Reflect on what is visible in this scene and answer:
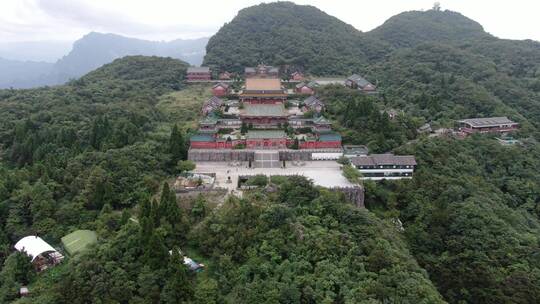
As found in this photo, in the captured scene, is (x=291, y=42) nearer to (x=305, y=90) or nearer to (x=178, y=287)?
(x=305, y=90)

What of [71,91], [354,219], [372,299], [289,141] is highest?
[71,91]

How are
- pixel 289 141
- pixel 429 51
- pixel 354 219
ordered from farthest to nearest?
pixel 429 51, pixel 289 141, pixel 354 219

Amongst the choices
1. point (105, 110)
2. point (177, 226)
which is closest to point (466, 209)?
point (177, 226)

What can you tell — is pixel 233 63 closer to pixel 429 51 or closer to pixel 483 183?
pixel 429 51

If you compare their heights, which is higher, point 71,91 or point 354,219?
point 71,91

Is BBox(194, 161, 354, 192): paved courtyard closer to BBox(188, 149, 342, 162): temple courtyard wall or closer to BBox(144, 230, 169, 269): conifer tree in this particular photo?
BBox(188, 149, 342, 162): temple courtyard wall

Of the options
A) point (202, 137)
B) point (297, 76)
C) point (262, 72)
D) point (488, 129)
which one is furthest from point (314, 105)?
point (262, 72)

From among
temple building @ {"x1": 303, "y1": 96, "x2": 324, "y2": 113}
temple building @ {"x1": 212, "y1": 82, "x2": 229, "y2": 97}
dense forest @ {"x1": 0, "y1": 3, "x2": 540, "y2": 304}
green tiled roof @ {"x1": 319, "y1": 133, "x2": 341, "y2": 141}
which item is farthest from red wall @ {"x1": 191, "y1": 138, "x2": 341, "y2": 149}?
temple building @ {"x1": 212, "y1": 82, "x2": 229, "y2": 97}
